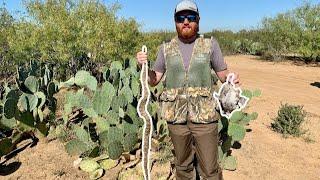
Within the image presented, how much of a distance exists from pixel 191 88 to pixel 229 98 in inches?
11.5

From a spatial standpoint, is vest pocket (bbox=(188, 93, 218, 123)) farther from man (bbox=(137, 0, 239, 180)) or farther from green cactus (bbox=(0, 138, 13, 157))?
green cactus (bbox=(0, 138, 13, 157))

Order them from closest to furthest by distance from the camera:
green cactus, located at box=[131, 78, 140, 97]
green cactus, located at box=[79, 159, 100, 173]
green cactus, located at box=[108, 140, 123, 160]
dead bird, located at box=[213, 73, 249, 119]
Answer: dead bird, located at box=[213, 73, 249, 119]
green cactus, located at box=[108, 140, 123, 160]
green cactus, located at box=[79, 159, 100, 173]
green cactus, located at box=[131, 78, 140, 97]

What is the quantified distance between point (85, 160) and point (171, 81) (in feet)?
5.83

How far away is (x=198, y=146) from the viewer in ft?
11.4

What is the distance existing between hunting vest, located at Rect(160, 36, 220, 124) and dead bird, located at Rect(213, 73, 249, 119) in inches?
3.2

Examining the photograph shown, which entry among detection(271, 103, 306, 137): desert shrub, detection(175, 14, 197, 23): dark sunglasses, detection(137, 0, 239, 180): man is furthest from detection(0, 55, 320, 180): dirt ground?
detection(175, 14, 197, 23): dark sunglasses

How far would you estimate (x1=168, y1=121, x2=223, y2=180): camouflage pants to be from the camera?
342 cm

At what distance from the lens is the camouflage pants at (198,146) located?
3.42 metres

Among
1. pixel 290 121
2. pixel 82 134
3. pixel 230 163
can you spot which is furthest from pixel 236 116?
pixel 82 134

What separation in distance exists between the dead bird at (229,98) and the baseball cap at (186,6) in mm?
539

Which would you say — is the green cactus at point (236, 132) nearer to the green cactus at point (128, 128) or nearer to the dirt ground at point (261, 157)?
the dirt ground at point (261, 157)

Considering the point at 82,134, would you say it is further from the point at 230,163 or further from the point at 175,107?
the point at 175,107

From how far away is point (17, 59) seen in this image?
11109mm

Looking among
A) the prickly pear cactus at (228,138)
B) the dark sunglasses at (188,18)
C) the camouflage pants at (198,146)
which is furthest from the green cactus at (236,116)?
the dark sunglasses at (188,18)
